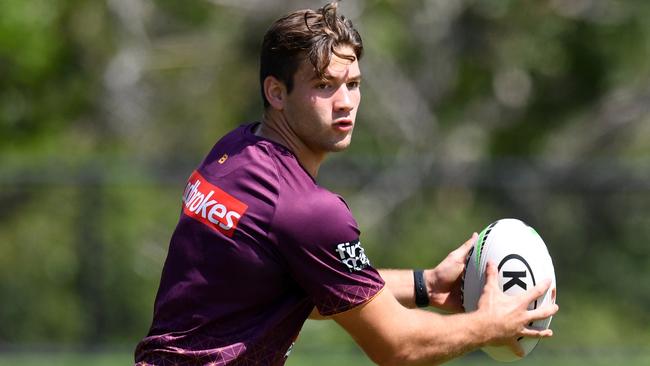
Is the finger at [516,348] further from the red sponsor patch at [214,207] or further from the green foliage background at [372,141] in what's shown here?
the green foliage background at [372,141]

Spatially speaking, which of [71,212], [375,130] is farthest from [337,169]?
[375,130]

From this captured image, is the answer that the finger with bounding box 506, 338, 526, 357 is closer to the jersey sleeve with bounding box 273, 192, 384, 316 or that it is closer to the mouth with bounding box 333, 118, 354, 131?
the jersey sleeve with bounding box 273, 192, 384, 316

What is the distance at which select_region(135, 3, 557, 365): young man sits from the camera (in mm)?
4535

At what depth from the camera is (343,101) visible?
475 cm

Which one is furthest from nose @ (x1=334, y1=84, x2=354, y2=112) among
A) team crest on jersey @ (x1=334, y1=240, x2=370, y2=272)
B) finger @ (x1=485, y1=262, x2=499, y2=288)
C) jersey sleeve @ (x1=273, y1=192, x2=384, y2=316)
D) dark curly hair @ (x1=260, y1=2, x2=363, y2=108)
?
finger @ (x1=485, y1=262, x2=499, y2=288)

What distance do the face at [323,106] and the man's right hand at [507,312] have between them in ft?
2.82

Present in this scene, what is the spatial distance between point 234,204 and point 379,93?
13.9 meters

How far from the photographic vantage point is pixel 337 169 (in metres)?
14.0

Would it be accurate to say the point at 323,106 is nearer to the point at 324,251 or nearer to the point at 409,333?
the point at 324,251

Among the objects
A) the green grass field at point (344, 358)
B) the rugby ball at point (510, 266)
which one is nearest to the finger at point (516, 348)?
the rugby ball at point (510, 266)

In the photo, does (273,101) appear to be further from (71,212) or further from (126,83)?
(126,83)

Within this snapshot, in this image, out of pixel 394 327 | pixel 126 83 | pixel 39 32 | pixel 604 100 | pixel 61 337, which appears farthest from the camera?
pixel 126 83

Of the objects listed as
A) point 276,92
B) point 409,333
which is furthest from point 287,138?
point 409,333

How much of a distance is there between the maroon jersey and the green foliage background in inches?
332
